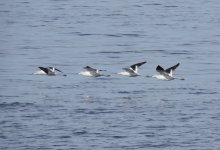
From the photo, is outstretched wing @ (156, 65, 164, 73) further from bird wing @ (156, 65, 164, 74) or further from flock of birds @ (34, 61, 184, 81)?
flock of birds @ (34, 61, 184, 81)

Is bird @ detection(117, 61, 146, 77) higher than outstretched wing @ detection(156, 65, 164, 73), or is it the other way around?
bird @ detection(117, 61, 146, 77)

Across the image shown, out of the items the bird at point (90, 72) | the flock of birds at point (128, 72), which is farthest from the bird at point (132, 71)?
the bird at point (90, 72)

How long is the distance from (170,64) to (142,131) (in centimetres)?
1335

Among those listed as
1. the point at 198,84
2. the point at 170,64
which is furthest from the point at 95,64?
the point at 198,84

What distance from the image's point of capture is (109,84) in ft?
133

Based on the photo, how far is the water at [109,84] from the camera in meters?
32.0

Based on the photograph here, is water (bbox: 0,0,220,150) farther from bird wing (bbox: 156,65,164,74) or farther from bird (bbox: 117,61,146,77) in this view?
bird wing (bbox: 156,65,164,74)

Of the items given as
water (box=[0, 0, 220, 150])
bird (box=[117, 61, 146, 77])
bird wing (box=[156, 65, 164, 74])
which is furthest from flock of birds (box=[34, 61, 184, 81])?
bird wing (box=[156, 65, 164, 74])

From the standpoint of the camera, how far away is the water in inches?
1259

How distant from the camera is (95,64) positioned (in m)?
45.6

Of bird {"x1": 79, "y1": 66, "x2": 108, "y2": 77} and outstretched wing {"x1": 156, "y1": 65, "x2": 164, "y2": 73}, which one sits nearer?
outstretched wing {"x1": 156, "y1": 65, "x2": 164, "y2": 73}

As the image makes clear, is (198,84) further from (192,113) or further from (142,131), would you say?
(142,131)

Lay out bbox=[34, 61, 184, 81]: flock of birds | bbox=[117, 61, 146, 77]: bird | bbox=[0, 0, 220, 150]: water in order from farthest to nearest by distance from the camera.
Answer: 1. bbox=[117, 61, 146, 77]: bird
2. bbox=[34, 61, 184, 81]: flock of birds
3. bbox=[0, 0, 220, 150]: water

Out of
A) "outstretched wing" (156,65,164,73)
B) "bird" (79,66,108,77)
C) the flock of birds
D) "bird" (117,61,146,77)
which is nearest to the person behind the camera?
"outstretched wing" (156,65,164,73)
